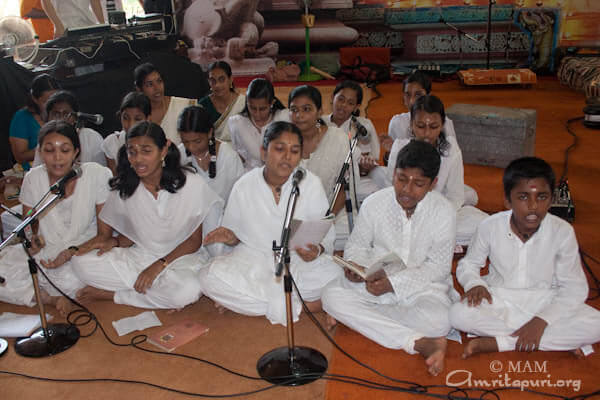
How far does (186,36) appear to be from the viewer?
10875 mm

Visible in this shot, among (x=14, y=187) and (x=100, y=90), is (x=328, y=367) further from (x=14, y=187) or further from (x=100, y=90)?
(x=100, y=90)

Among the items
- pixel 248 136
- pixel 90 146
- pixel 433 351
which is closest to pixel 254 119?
pixel 248 136

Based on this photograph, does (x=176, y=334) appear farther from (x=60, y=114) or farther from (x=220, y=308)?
(x=60, y=114)

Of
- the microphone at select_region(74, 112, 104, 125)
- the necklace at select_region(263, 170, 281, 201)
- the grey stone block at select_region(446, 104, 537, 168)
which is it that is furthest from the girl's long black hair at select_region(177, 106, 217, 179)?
the grey stone block at select_region(446, 104, 537, 168)

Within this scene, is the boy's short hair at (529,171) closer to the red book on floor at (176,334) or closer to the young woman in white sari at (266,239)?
the young woman in white sari at (266,239)

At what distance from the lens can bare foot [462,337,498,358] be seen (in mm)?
2363

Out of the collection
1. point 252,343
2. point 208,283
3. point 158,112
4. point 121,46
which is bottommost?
point 252,343

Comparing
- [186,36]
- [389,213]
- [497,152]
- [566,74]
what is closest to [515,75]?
[566,74]

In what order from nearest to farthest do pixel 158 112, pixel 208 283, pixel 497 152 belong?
1. pixel 208 283
2. pixel 158 112
3. pixel 497 152

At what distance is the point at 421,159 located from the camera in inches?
95.3

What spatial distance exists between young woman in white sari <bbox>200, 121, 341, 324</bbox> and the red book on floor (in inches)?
7.2

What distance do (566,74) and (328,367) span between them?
841 cm

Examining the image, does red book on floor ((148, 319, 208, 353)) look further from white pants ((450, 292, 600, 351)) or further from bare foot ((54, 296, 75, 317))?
white pants ((450, 292, 600, 351))
